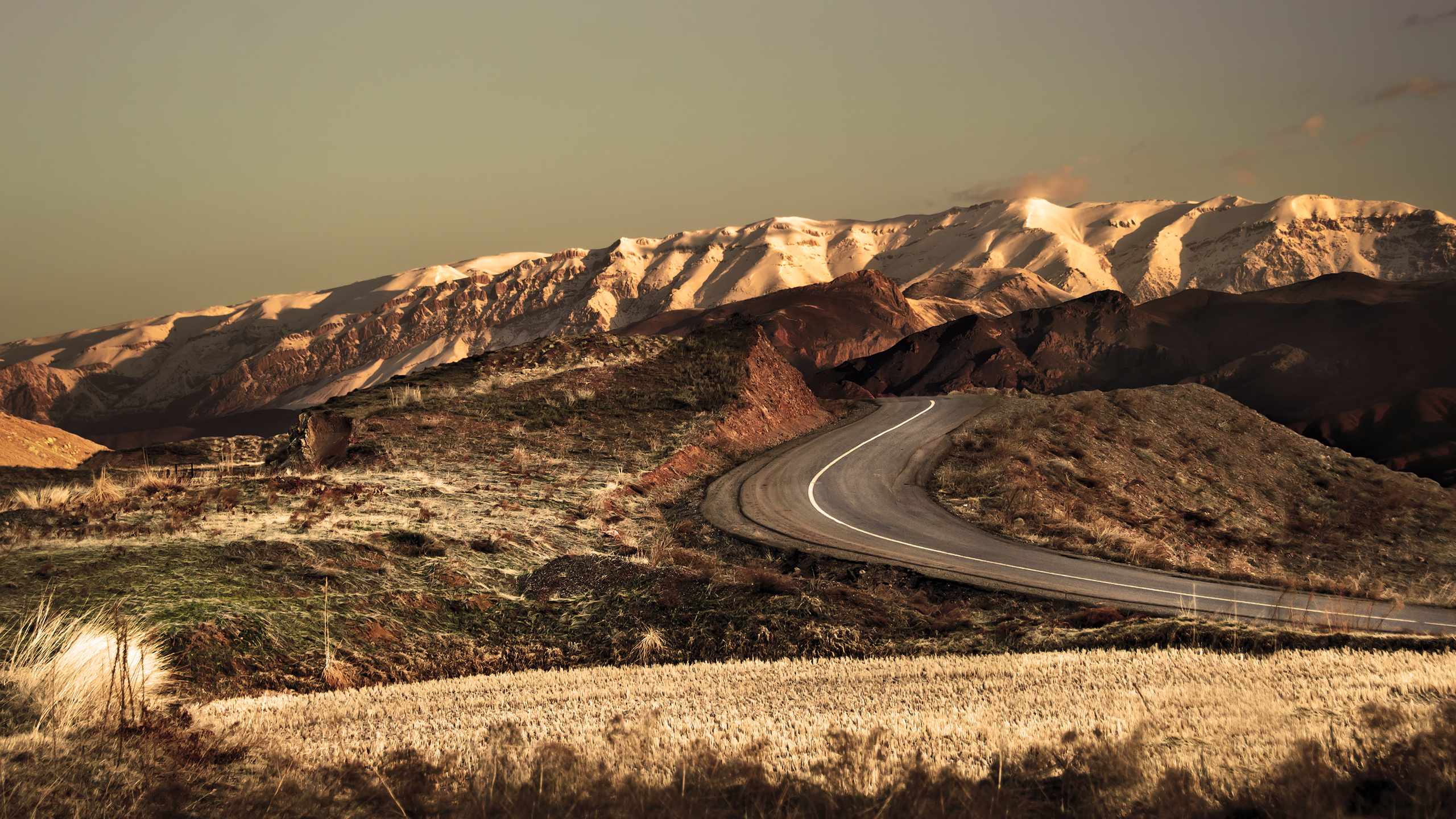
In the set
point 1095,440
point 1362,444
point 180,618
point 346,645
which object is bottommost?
point 1362,444

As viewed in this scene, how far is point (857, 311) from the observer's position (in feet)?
469

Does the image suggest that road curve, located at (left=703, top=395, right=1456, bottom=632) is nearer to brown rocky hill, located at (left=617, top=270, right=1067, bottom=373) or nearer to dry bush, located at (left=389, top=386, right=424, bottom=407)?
dry bush, located at (left=389, top=386, right=424, bottom=407)

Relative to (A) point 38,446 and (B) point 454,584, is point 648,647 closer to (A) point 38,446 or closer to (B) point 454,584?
(B) point 454,584

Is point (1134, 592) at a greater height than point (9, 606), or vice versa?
point (9, 606)

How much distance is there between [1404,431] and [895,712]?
287 ft

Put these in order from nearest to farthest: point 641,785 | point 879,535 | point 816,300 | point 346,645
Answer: point 641,785 → point 346,645 → point 879,535 → point 816,300

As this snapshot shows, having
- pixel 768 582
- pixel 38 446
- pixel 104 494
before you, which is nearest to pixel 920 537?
pixel 768 582

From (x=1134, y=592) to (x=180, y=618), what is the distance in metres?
16.4

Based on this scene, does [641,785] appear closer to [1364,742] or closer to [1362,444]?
[1364,742]

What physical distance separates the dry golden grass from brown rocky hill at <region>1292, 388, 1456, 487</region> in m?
73.1

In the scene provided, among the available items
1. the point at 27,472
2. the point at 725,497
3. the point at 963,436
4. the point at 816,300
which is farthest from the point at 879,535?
the point at 816,300

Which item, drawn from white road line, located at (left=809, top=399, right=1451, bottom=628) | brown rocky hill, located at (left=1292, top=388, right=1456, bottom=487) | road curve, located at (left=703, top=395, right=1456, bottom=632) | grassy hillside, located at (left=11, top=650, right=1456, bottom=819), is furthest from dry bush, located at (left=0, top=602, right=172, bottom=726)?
brown rocky hill, located at (left=1292, top=388, right=1456, bottom=487)

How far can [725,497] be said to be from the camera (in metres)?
26.9

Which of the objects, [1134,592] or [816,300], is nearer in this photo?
[1134,592]
